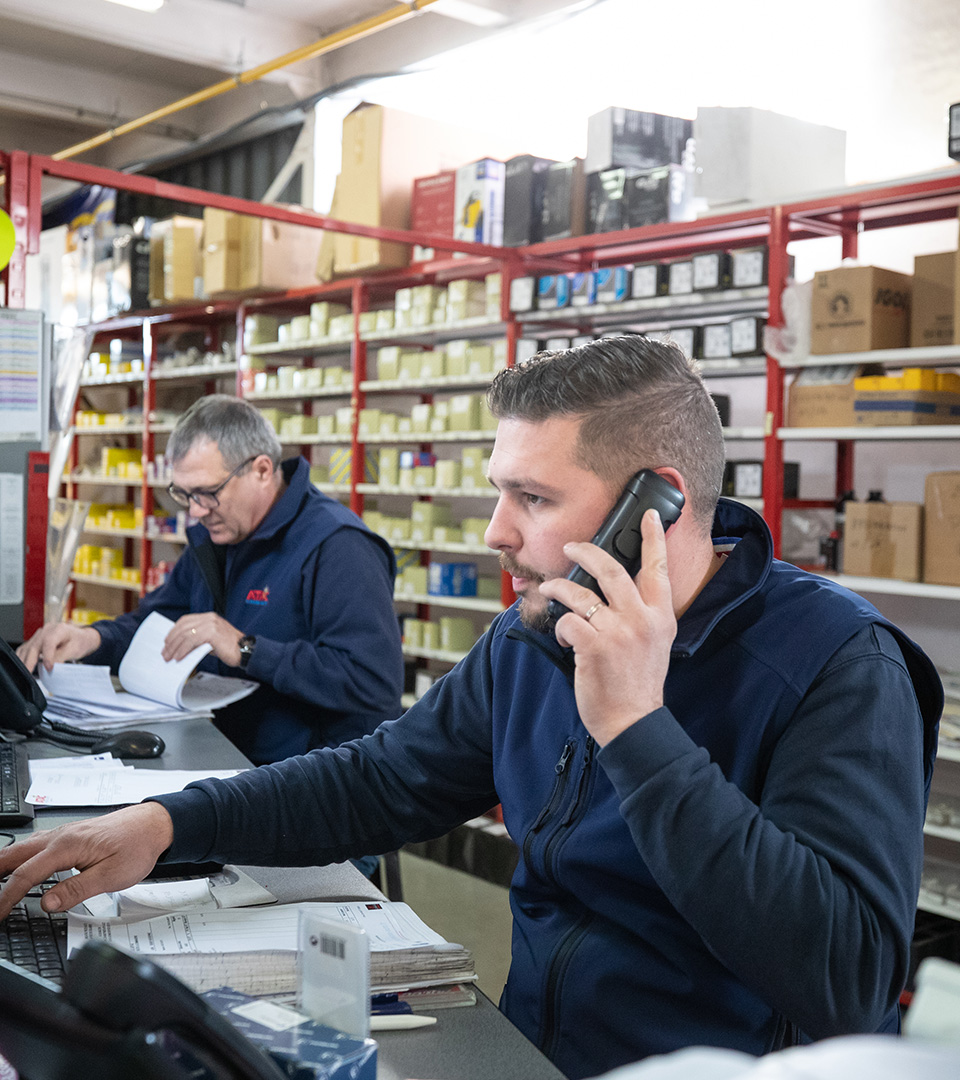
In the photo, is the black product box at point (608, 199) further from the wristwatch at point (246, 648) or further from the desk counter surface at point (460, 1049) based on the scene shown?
the desk counter surface at point (460, 1049)

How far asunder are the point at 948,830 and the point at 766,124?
101 inches

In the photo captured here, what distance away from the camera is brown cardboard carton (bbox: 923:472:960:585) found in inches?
135

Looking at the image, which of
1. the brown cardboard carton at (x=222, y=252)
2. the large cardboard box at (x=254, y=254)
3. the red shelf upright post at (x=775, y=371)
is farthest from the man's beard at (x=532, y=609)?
the brown cardboard carton at (x=222, y=252)

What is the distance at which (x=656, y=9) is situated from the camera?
548 cm

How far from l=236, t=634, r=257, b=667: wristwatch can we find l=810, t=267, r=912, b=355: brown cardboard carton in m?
2.24

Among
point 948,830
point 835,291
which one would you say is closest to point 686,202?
point 835,291

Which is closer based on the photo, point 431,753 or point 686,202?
point 431,753

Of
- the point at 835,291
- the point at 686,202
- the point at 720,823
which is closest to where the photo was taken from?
the point at 720,823

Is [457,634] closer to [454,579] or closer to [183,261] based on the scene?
[454,579]

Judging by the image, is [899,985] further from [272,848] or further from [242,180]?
[242,180]

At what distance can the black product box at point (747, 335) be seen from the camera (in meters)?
4.03

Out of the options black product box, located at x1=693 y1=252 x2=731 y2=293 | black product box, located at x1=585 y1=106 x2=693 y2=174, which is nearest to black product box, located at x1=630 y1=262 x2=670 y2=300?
black product box, located at x1=693 y1=252 x2=731 y2=293

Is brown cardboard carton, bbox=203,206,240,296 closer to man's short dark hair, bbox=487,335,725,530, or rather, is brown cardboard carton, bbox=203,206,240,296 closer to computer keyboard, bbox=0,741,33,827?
computer keyboard, bbox=0,741,33,827

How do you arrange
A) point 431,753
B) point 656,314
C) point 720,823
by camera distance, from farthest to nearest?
point 656,314, point 431,753, point 720,823
